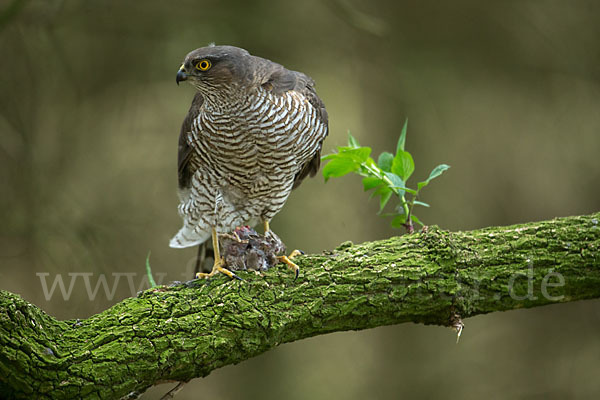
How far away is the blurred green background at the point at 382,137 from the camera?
471 centimetres

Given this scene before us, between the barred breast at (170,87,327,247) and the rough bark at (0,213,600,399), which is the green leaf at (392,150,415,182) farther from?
the barred breast at (170,87,327,247)

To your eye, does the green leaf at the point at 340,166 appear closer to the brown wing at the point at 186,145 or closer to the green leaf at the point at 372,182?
the green leaf at the point at 372,182

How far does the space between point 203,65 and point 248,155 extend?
49cm

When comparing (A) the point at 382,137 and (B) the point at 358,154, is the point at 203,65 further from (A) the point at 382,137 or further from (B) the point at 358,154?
(A) the point at 382,137

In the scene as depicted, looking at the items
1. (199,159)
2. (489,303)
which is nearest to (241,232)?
(199,159)

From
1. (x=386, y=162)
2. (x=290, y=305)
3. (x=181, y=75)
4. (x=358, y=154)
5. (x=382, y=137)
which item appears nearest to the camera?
(x=290, y=305)

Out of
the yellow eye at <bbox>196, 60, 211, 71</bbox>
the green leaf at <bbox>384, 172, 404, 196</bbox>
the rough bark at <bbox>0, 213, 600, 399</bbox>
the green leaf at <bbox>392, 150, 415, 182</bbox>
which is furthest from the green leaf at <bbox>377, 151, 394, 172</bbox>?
the yellow eye at <bbox>196, 60, 211, 71</bbox>

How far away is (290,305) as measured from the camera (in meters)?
2.30

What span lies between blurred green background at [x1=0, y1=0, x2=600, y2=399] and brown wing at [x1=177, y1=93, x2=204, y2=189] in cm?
151

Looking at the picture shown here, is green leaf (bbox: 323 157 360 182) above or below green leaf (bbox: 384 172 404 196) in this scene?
above

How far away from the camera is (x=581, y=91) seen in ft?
16.5

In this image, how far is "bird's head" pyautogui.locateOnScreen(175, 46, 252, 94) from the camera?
2732mm

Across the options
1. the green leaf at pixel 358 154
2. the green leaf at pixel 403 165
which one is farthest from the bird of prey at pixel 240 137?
the green leaf at pixel 403 165

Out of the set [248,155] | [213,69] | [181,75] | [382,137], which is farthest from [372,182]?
[382,137]
